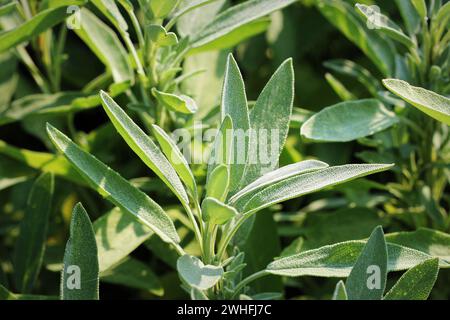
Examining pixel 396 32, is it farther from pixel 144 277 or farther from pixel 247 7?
pixel 144 277

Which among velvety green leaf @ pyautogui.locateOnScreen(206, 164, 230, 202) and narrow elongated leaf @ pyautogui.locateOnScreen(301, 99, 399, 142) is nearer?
velvety green leaf @ pyautogui.locateOnScreen(206, 164, 230, 202)

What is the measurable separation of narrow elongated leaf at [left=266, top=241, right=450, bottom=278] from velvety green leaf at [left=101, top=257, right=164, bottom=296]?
0.99ft

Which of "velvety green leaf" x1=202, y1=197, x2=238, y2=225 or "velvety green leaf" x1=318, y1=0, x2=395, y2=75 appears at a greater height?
"velvety green leaf" x1=318, y1=0, x2=395, y2=75

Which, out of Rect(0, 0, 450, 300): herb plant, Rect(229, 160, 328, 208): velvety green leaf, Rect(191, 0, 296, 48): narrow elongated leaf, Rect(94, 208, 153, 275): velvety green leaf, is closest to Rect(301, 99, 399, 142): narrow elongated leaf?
Rect(0, 0, 450, 300): herb plant

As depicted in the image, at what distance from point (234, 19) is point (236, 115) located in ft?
1.01

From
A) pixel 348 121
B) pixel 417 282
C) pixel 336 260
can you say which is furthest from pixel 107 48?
pixel 417 282

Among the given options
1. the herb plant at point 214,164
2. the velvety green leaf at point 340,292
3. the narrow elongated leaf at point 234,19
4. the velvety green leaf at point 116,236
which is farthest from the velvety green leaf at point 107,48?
the velvety green leaf at point 340,292

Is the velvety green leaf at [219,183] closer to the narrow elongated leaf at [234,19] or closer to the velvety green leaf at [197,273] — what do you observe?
the velvety green leaf at [197,273]

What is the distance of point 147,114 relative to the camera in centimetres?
124

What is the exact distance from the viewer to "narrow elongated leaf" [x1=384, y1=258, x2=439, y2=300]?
93 cm

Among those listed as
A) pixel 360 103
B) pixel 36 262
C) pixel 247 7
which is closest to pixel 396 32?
pixel 360 103

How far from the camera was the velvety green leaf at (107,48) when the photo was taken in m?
1.28

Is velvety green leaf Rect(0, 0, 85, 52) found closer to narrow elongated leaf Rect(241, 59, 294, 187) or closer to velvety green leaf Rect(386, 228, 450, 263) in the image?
narrow elongated leaf Rect(241, 59, 294, 187)
